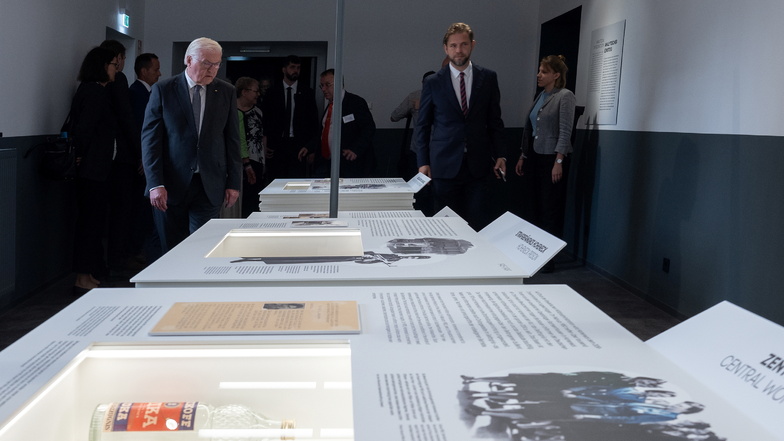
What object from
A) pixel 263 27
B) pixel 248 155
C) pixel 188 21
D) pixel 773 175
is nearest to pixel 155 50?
pixel 188 21

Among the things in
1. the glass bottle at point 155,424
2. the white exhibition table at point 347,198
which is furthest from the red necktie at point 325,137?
the glass bottle at point 155,424

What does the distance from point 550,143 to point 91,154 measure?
3.15 m

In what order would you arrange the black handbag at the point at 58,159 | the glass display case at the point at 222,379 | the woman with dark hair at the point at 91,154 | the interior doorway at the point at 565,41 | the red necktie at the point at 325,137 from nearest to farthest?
the glass display case at the point at 222,379, the black handbag at the point at 58,159, the woman with dark hair at the point at 91,154, the red necktie at the point at 325,137, the interior doorway at the point at 565,41

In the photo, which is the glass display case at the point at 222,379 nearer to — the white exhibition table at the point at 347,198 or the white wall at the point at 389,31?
the white exhibition table at the point at 347,198

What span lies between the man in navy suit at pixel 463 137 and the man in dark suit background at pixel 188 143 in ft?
3.64

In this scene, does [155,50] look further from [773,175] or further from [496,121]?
[773,175]

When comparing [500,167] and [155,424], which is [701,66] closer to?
[500,167]

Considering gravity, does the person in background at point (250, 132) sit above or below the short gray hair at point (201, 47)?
below

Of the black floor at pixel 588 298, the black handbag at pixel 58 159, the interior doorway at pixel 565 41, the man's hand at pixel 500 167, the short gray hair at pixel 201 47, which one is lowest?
the black floor at pixel 588 298

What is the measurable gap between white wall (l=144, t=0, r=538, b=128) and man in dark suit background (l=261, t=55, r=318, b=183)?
844 millimetres

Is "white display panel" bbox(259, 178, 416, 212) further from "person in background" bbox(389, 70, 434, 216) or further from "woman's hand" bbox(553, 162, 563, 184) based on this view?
"person in background" bbox(389, 70, 434, 216)

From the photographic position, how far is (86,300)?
1.29m

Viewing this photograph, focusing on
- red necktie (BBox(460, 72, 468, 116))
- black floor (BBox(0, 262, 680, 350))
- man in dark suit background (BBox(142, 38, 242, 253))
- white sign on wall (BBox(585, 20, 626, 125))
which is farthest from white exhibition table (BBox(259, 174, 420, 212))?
white sign on wall (BBox(585, 20, 626, 125))

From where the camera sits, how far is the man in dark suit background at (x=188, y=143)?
3.18 metres
